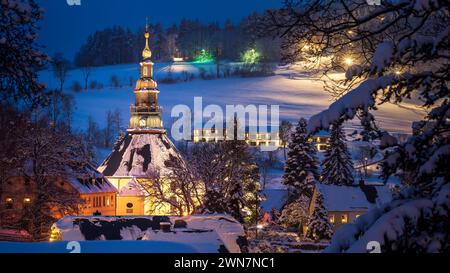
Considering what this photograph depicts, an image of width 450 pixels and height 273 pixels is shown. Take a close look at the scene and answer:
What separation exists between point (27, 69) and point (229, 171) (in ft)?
149

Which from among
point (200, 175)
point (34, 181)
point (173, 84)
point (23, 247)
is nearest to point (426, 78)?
point (23, 247)

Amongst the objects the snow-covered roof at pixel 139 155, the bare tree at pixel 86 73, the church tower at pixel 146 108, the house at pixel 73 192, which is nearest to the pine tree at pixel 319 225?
the house at pixel 73 192

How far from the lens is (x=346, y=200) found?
6241 cm

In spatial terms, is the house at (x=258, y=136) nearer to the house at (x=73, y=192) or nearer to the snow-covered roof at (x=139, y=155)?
the snow-covered roof at (x=139, y=155)

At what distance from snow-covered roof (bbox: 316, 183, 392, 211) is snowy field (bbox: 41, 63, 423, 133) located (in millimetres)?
44752

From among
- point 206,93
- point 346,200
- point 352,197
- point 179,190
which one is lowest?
point 346,200

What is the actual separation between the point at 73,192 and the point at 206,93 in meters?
79.3

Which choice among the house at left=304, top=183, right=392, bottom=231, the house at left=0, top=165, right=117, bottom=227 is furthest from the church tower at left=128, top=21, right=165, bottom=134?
the house at left=304, top=183, right=392, bottom=231

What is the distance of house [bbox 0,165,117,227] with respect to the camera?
4847 centimetres

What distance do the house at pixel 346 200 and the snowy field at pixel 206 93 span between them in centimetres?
4507

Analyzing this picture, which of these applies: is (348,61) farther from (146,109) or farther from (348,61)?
(146,109)

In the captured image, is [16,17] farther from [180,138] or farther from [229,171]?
[180,138]

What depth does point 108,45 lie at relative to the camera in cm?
17238

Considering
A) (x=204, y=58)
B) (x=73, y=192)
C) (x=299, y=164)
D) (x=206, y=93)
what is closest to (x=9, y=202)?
(x=73, y=192)
